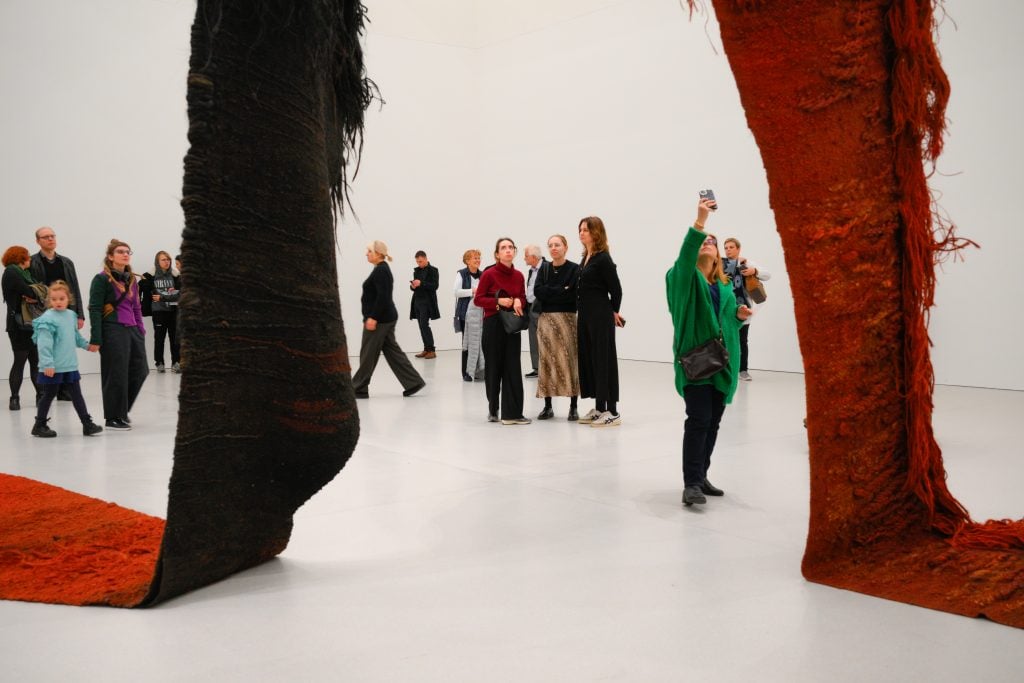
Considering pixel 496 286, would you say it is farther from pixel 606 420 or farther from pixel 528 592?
pixel 528 592

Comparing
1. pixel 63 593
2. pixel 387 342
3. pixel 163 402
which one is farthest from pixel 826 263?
pixel 163 402

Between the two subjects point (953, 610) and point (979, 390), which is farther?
point (979, 390)

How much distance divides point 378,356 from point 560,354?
265cm

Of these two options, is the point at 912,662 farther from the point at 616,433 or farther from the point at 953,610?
the point at 616,433

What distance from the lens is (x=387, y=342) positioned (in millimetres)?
9750

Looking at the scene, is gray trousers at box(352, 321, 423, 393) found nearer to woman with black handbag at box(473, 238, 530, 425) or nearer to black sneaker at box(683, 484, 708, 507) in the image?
woman with black handbag at box(473, 238, 530, 425)

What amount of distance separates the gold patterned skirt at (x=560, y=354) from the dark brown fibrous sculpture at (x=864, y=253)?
14.2 ft

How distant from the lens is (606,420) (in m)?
7.53

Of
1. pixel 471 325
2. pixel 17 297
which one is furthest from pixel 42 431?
pixel 471 325

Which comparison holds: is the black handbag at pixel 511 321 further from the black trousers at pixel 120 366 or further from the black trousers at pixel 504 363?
the black trousers at pixel 120 366

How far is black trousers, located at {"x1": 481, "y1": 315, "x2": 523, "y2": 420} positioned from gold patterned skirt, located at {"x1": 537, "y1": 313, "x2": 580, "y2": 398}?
0.76ft

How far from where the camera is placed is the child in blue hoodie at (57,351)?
23.0ft

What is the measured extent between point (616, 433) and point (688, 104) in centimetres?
677

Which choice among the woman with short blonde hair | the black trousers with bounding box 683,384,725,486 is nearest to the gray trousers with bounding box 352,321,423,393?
the woman with short blonde hair
